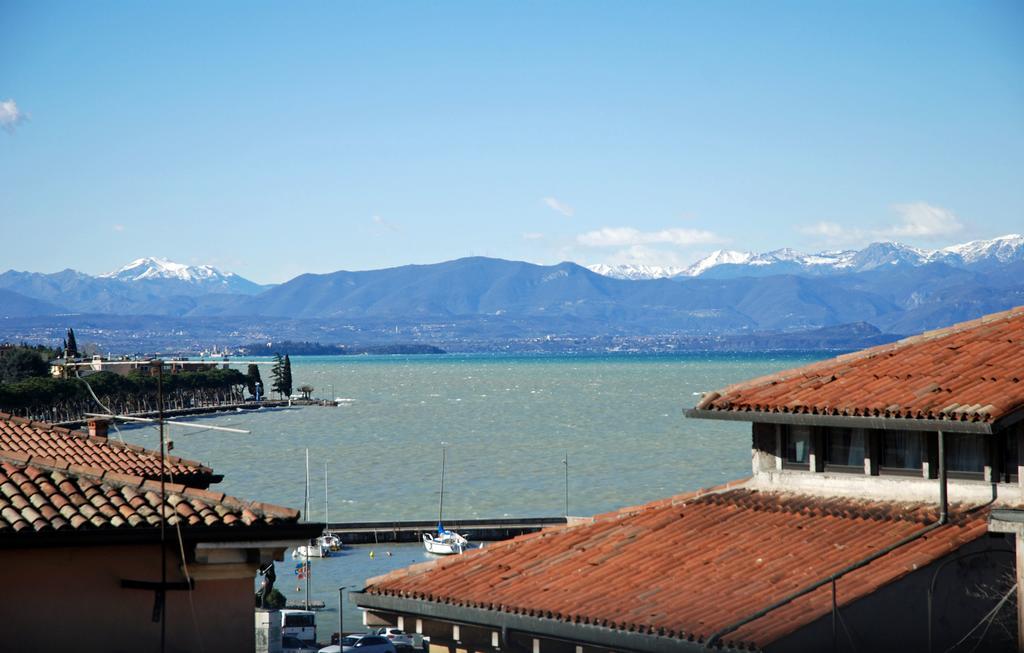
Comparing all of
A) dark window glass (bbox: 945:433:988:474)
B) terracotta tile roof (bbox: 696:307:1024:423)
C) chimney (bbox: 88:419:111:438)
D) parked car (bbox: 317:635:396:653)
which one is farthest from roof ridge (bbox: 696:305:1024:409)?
parked car (bbox: 317:635:396:653)

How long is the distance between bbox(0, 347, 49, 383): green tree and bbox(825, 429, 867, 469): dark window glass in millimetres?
161216

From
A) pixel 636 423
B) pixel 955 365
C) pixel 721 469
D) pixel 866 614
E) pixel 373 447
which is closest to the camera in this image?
pixel 866 614

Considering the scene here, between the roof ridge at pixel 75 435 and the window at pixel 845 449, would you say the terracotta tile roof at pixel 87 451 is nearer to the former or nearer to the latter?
the roof ridge at pixel 75 435

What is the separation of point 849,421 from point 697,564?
2.04m

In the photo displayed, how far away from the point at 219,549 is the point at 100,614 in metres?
0.96

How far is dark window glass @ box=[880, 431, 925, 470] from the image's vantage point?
14.8 m

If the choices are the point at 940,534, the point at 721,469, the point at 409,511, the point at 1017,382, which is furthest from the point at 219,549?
the point at 721,469

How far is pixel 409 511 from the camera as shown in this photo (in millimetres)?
94938

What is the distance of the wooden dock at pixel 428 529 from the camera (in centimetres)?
7819

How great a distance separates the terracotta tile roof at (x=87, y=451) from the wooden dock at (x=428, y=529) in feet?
189

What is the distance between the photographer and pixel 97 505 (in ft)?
36.3

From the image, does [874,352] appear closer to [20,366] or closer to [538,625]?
[538,625]

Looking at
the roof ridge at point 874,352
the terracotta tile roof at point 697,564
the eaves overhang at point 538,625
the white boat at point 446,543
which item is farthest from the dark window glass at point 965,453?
the white boat at point 446,543

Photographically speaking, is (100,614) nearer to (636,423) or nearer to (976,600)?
(976,600)
